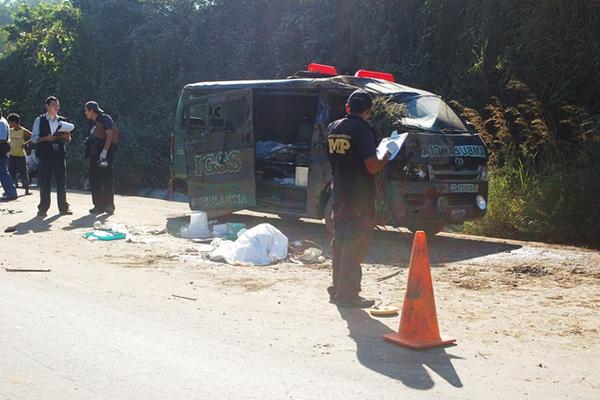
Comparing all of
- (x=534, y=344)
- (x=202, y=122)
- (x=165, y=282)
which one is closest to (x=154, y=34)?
(x=202, y=122)

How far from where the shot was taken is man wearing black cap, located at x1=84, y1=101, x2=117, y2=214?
1294 centimetres

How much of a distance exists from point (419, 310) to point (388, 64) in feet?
38.0

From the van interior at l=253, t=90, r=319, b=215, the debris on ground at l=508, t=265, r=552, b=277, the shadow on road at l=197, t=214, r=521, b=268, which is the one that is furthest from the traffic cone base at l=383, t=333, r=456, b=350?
the van interior at l=253, t=90, r=319, b=215

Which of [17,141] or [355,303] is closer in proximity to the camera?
[355,303]

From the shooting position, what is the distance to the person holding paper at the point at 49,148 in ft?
41.6

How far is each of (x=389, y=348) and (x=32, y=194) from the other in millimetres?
13265

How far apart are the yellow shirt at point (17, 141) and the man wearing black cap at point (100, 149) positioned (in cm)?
482

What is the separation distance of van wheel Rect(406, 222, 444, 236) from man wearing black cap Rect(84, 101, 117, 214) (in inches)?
210

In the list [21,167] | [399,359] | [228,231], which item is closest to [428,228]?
[228,231]

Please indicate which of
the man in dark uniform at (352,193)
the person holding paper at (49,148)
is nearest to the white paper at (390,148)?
the man in dark uniform at (352,193)

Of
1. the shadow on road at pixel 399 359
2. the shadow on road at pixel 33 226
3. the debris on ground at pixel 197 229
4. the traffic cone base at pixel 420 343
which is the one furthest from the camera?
the shadow on road at pixel 33 226

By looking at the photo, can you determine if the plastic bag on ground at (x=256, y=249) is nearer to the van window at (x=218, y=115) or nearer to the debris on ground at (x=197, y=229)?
the debris on ground at (x=197, y=229)

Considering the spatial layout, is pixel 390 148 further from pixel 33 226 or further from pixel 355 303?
pixel 33 226

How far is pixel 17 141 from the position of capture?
17344 millimetres
